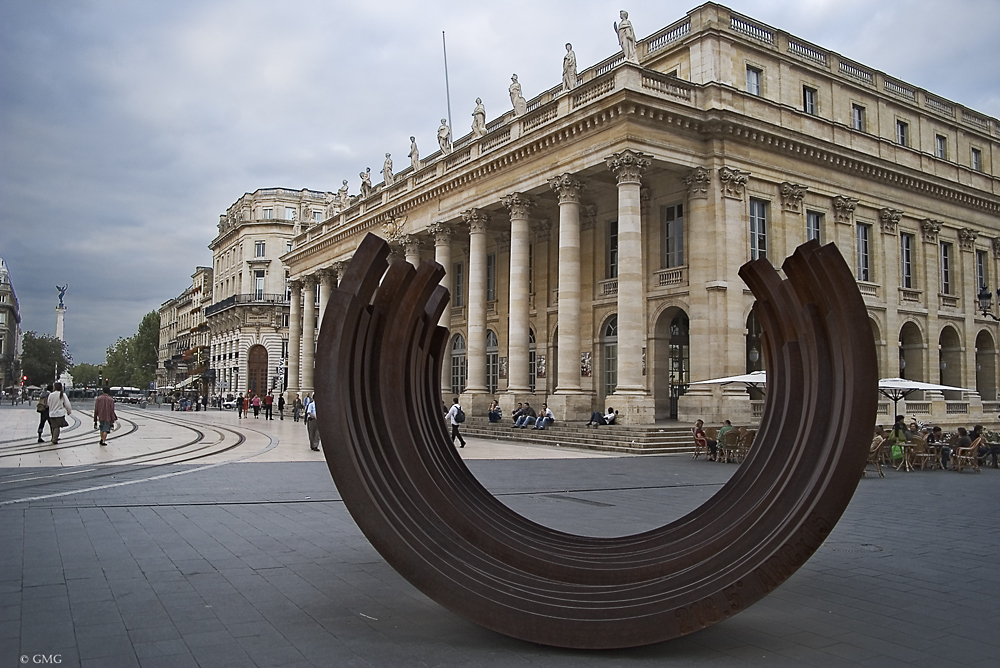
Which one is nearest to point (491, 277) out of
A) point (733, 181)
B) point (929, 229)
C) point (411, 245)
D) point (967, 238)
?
point (411, 245)

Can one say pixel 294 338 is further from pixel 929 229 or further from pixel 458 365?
pixel 929 229

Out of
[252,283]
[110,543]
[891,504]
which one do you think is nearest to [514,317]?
→ [891,504]

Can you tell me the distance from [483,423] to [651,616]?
2950cm

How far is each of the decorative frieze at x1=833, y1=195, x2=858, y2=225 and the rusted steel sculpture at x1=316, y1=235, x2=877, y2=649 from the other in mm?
30767

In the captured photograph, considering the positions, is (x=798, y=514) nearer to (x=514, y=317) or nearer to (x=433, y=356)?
(x=433, y=356)

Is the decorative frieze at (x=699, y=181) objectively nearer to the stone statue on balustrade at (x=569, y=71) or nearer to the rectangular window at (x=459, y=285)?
the stone statue on balustrade at (x=569, y=71)

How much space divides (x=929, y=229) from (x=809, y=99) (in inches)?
373

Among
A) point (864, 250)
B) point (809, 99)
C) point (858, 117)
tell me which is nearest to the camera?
point (809, 99)

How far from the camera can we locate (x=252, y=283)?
80.4 meters

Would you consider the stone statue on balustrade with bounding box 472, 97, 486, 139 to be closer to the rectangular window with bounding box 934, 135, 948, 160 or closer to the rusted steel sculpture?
the rectangular window with bounding box 934, 135, 948, 160

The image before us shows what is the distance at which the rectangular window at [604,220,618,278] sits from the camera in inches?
1409

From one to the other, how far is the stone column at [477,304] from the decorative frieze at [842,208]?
51.9 ft

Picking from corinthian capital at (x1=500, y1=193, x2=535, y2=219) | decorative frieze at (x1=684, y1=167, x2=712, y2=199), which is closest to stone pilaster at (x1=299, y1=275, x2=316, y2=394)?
corinthian capital at (x1=500, y1=193, x2=535, y2=219)

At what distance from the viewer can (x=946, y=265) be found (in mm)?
40562
